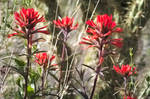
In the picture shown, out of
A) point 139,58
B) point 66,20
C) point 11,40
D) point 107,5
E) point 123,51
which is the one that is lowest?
point 139,58

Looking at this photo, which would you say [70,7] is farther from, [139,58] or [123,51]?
[139,58]

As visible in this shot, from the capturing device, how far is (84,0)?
4.49 feet

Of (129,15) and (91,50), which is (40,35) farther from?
(129,15)

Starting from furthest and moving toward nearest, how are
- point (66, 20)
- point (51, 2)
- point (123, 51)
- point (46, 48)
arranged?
point (123, 51)
point (46, 48)
point (51, 2)
point (66, 20)

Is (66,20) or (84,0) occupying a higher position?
(84,0)

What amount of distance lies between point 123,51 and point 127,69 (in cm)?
69

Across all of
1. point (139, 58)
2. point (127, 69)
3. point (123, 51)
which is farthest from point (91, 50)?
point (139, 58)

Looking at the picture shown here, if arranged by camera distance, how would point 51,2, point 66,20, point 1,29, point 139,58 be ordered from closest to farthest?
point 1,29, point 66,20, point 51,2, point 139,58

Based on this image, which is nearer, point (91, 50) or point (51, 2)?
point (51, 2)

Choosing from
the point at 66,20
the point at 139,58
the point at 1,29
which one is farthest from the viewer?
the point at 139,58

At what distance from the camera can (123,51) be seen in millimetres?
1672

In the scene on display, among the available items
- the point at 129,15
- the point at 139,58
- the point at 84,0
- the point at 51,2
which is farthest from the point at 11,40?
the point at 139,58

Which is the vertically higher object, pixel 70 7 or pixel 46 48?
pixel 70 7

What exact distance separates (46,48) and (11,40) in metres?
0.24
